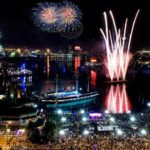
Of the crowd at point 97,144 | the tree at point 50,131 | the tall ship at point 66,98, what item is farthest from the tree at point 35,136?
the tall ship at point 66,98

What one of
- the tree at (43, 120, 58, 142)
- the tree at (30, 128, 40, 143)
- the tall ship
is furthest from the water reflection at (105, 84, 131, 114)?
the tree at (30, 128, 40, 143)

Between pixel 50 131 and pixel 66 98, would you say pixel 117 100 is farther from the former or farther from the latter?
pixel 50 131

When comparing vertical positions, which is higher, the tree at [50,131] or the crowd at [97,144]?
the tree at [50,131]

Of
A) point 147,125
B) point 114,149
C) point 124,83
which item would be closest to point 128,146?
point 114,149

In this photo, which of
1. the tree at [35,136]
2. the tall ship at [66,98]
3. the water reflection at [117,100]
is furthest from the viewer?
the tall ship at [66,98]

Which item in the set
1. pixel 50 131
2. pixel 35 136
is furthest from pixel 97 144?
pixel 35 136

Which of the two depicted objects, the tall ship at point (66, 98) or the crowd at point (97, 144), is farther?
the tall ship at point (66, 98)

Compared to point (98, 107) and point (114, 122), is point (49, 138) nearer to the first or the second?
point (114, 122)

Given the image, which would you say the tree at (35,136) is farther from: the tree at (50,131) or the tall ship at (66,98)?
the tall ship at (66,98)
